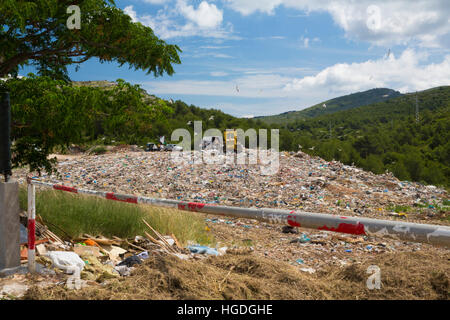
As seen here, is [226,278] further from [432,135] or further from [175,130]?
[432,135]

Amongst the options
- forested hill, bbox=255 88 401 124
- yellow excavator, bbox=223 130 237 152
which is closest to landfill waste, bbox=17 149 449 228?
yellow excavator, bbox=223 130 237 152

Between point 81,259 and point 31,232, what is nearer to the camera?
point 31,232

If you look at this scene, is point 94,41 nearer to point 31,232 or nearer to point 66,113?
point 66,113

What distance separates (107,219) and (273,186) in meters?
8.40

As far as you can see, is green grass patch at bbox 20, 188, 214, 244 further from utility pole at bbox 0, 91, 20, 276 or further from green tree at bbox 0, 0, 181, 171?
utility pole at bbox 0, 91, 20, 276

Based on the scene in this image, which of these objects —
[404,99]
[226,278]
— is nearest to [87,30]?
[226,278]

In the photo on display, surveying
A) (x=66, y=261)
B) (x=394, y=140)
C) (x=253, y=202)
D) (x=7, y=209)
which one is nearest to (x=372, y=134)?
(x=394, y=140)

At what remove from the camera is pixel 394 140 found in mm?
58938

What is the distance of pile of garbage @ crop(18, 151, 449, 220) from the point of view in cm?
1159

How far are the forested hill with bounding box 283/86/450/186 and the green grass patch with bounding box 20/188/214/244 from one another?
108ft

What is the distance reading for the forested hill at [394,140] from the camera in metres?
39.7

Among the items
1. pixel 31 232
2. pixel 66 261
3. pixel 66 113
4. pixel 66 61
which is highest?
pixel 66 61

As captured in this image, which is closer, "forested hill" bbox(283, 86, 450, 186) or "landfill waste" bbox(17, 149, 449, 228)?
"landfill waste" bbox(17, 149, 449, 228)

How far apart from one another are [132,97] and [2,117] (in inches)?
102
